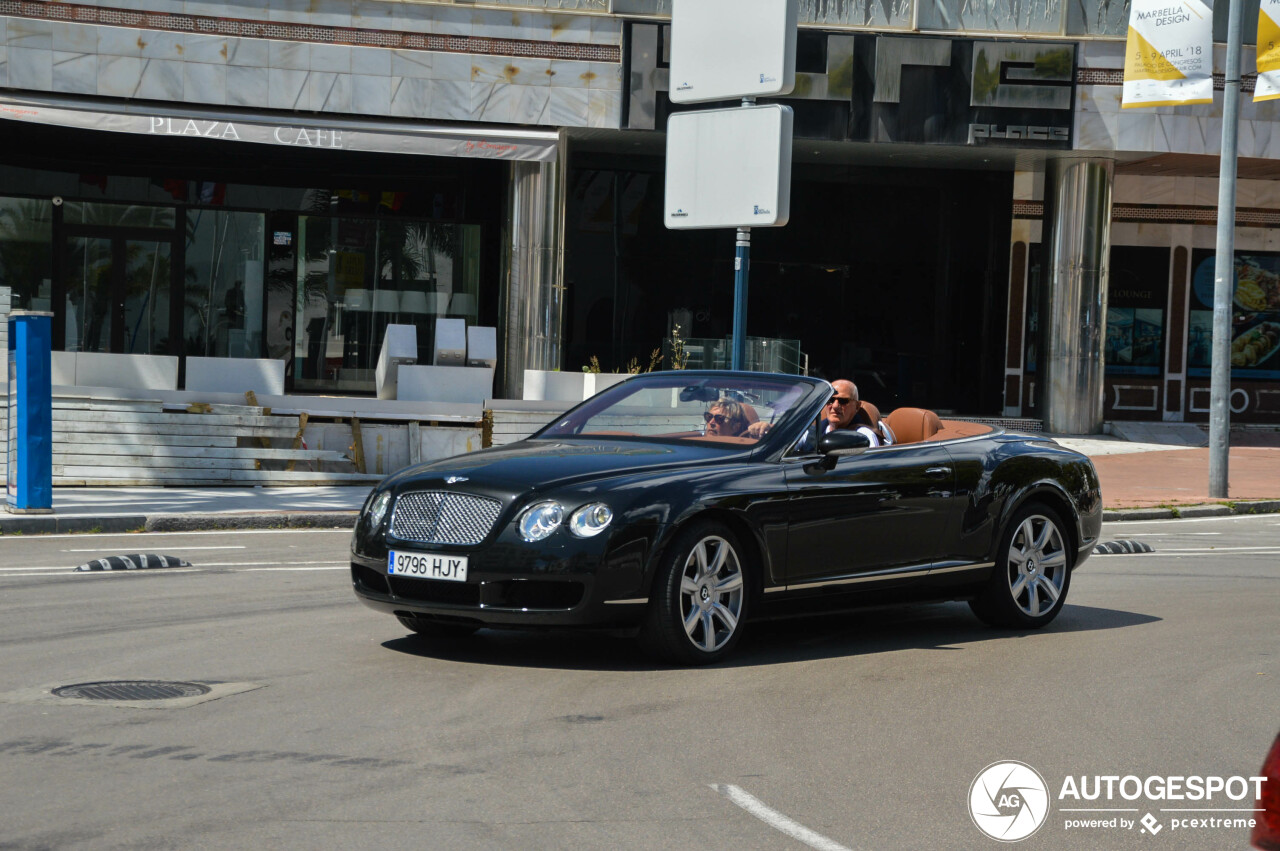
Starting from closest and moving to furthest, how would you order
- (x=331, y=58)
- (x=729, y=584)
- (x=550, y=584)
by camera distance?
(x=550, y=584)
(x=729, y=584)
(x=331, y=58)

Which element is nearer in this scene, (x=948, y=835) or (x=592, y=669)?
(x=948, y=835)

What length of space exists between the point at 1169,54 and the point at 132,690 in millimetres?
17745

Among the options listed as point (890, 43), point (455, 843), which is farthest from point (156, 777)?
point (890, 43)

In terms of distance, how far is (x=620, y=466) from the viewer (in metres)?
7.17

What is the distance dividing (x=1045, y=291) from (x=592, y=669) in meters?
21.8

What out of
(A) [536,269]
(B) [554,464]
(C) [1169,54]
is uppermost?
(C) [1169,54]

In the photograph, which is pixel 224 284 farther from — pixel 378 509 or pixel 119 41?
pixel 378 509

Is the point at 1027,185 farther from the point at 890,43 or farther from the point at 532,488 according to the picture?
the point at 532,488

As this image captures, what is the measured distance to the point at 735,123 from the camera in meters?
13.5

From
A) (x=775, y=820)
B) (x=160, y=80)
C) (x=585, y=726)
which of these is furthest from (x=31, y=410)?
(x=160, y=80)

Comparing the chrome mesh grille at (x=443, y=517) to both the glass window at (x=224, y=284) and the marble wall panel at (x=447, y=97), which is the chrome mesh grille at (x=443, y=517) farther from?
the glass window at (x=224, y=284)

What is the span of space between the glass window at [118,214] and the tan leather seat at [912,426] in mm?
21025

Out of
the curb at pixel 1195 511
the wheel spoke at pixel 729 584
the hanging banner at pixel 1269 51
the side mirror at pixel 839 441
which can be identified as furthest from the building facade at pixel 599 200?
the wheel spoke at pixel 729 584

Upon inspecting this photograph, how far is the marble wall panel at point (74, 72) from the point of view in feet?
79.3
